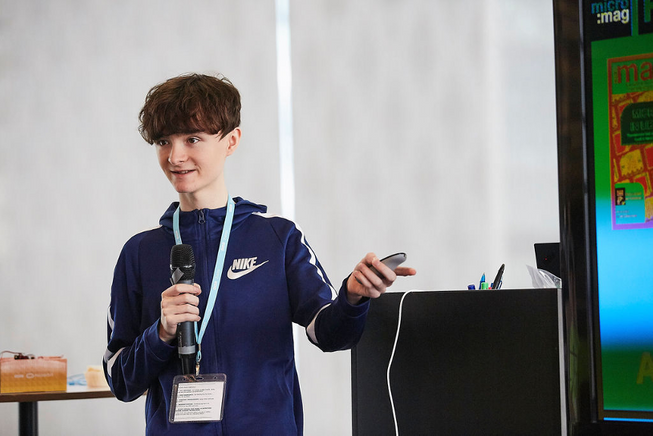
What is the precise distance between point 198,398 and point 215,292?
0.24 metres

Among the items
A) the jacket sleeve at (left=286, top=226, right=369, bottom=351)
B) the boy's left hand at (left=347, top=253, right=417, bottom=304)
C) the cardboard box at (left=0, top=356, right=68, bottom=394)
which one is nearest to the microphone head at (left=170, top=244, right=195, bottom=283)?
the jacket sleeve at (left=286, top=226, right=369, bottom=351)

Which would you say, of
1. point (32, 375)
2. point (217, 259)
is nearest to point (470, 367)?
point (217, 259)

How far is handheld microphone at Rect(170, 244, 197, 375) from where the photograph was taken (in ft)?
4.41

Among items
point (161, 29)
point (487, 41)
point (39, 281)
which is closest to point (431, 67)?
point (487, 41)

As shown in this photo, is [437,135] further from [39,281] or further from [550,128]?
[39,281]

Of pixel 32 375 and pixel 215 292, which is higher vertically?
pixel 215 292

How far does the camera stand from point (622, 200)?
701 millimetres

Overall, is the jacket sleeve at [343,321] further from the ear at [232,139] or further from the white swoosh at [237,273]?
the ear at [232,139]

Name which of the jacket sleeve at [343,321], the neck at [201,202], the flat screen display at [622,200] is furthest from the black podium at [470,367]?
the neck at [201,202]

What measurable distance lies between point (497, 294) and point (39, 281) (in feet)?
12.2

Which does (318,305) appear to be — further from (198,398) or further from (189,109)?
(189,109)

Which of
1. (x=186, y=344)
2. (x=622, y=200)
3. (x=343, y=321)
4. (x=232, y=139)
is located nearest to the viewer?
(x=622, y=200)

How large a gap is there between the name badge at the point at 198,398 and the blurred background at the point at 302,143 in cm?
207

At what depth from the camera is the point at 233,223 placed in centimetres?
159
